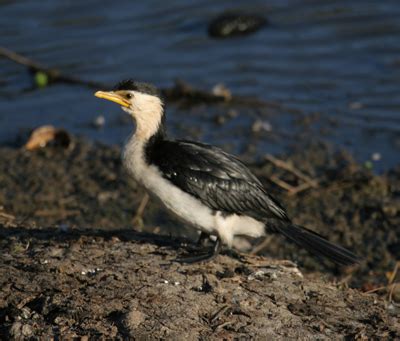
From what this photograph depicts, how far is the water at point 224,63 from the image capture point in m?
10.4

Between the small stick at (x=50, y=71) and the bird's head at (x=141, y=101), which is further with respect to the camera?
the small stick at (x=50, y=71)

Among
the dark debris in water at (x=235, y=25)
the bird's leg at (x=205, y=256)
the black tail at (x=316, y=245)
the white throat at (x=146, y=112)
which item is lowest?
the dark debris in water at (x=235, y=25)

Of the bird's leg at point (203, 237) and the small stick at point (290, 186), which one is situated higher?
the bird's leg at point (203, 237)

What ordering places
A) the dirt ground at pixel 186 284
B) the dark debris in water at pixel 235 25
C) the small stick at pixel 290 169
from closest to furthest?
the dirt ground at pixel 186 284 → the small stick at pixel 290 169 → the dark debris in water at pixel 235 25

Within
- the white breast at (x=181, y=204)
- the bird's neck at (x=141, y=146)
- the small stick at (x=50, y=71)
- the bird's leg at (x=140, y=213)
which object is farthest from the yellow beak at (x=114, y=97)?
the small stick at (x=50, y=71)

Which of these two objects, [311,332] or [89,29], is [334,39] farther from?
[311,332]

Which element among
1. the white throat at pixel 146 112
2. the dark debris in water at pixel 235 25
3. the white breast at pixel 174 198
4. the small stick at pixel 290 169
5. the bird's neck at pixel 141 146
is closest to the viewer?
the white breast at pixel 174 198

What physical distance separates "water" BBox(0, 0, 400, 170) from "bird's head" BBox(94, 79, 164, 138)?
331cm

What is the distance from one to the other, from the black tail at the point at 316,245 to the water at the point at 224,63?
3.07 m

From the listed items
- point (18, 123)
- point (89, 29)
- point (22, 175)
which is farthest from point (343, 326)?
point (89, 29)

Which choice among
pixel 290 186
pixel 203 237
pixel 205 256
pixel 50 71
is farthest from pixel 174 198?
pixel 50 71

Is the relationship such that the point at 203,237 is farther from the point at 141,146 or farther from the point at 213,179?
the point at 141,146

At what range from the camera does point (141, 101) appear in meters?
6.71

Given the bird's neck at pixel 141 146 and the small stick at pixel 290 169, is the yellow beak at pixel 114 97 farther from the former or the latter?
the small stick at pixel 290 169
